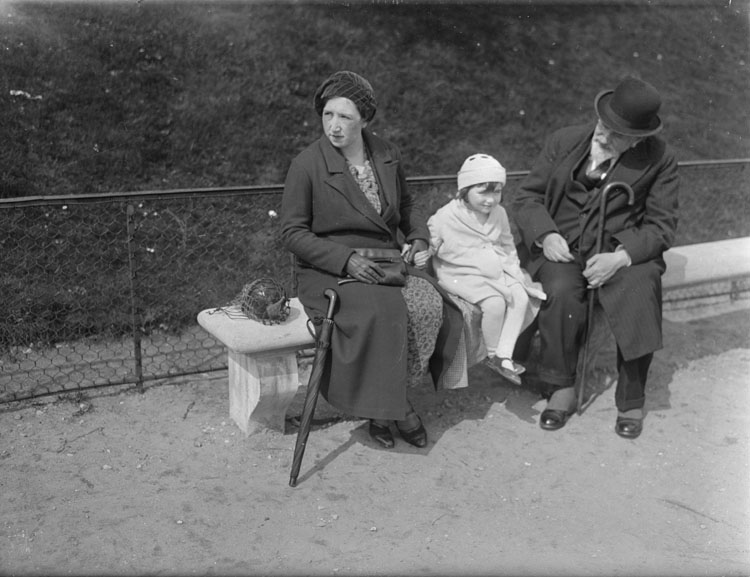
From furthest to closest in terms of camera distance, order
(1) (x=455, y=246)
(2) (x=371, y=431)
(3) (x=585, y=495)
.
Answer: (1) (x=455, y=246)
(2) (x=371, y=431)
(3) (x=585, y=495)

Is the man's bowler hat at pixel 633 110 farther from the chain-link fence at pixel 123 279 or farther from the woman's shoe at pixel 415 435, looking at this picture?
the woman's shoe at pixel 415 435

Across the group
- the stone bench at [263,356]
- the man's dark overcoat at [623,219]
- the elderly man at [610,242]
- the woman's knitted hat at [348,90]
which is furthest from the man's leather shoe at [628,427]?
the woman's knitted hat at [348,90]

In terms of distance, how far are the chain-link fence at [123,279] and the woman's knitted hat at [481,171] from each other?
3.02ft

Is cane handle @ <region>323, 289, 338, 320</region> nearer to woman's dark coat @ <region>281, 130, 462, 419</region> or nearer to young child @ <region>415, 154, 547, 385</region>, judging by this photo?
woman's dark coat @ <region>281, 130, 462, 419</region>

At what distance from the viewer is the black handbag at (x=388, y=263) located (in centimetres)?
447

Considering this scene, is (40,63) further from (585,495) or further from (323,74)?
(585,495)

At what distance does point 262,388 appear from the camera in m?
4.46

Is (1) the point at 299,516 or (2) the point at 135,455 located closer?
(1) the point at 299,516

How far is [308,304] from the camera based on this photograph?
14.8 feet

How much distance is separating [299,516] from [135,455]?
98 centimetres

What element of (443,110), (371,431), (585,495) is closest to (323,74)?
(443,110)

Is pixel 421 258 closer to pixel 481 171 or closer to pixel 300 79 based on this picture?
pixel 481 171

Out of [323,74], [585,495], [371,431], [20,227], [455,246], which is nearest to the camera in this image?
[585,495]

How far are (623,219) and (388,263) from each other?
1.49m
